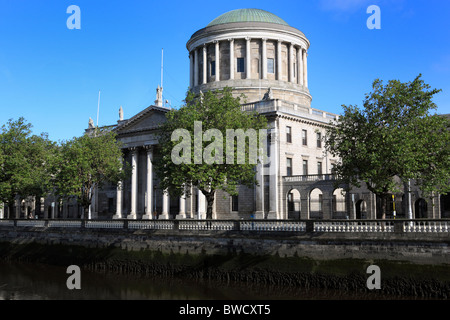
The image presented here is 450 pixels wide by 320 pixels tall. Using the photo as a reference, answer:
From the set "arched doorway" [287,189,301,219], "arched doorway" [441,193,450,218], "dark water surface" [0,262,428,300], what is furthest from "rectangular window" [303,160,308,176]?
"dark water surface" [0,262,428,300]

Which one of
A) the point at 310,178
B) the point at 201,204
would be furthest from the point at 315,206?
the point at 201,204

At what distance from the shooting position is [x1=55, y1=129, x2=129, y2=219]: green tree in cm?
4653

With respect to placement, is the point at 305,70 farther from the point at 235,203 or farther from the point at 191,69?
the point at 235,203

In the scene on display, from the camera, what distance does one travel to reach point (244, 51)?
68.4 m

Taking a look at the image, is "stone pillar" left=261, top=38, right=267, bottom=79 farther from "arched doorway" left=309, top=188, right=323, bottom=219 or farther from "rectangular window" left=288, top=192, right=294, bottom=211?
"rectangular window" left=288, top=192, right=294, bottom=211

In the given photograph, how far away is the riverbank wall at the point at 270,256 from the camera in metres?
24.6

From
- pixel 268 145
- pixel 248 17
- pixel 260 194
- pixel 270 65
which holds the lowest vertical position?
pixel 260 194

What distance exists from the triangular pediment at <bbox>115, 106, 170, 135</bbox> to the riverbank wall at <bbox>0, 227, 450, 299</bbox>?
2183 centimetres

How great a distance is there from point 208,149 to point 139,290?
11565 millimetres

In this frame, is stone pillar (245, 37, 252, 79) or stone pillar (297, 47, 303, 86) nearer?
stone pillar (245, 37, 252, 79)

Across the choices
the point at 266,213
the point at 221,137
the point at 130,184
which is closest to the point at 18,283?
the point at 221,137

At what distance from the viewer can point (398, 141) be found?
29406 millimetres

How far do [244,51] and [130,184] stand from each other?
23793mm

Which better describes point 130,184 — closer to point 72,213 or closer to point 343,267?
point 72,213
